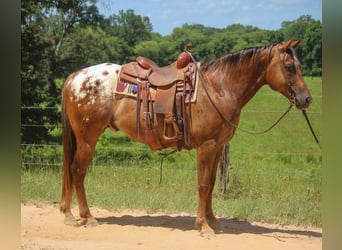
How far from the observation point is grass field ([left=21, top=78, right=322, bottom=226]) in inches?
195

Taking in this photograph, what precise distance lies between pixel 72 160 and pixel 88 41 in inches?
314

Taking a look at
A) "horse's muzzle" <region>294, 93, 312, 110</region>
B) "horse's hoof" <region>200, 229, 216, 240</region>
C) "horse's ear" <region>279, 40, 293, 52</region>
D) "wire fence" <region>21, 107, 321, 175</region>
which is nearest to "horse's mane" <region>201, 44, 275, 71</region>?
"horse's ear" <region>279, 40, 293, 52</region>

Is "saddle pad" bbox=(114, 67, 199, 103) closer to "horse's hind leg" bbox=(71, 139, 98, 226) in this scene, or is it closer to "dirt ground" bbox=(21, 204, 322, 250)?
"horse's hind leg" bbox=(71, 139, 98, 226)

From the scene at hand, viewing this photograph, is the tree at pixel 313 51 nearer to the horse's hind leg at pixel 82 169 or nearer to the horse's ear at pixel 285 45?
the horse's ear at pixel 285 45

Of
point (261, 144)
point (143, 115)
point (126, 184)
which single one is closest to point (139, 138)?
point (143, 115)

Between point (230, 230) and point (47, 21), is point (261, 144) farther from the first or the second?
point (47, 21)

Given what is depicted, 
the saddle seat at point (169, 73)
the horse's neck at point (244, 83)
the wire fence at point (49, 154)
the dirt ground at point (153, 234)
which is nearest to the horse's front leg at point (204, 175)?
the dirt ground at point (153, 234)

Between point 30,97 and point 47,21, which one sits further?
point 47,21

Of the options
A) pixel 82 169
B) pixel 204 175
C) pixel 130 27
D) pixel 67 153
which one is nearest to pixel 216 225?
pixel 204 175

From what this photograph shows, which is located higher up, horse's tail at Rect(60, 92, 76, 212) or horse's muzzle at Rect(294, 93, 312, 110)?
horse's muzzle at Rect(294, 93, 312, 110)

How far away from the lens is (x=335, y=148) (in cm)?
134

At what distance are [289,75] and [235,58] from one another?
599 millimetres

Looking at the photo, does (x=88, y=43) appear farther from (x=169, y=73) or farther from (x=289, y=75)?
(x=289, y=75)

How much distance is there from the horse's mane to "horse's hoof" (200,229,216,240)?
1.63 metres
